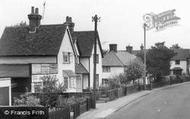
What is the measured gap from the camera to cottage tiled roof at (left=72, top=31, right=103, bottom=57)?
190ft

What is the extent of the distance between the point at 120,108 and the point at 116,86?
16.4m

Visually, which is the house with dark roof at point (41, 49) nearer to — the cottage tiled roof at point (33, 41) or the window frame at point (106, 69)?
the cottage tiled roof at point (33, 41)

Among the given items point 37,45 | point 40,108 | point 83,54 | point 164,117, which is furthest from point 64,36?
point 40,108

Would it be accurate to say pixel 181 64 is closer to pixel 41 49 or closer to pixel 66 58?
pixel 66 58

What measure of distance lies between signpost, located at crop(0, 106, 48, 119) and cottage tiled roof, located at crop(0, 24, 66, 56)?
23.5 m

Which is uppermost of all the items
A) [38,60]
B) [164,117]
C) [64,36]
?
[64,36]

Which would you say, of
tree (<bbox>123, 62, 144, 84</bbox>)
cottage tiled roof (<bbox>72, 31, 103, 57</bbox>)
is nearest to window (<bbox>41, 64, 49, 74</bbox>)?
cottage tiled roof (<bbox>72, 31, 103, 57</bbox>)

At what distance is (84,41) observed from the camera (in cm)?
5941

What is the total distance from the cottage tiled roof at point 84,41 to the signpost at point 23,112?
3443 cm

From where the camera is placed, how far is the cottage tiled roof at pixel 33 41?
1841 inches

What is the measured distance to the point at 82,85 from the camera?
56.6m

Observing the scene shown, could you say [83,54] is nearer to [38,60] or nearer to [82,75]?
[82,75]

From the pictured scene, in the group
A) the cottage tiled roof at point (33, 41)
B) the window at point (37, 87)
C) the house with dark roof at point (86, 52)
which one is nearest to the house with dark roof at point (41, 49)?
the cottage tiled roof at point (33, 41)

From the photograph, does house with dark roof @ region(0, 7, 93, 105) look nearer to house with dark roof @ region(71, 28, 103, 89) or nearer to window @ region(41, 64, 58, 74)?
window @ region(41, 64, 58, 74)
